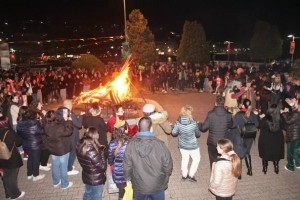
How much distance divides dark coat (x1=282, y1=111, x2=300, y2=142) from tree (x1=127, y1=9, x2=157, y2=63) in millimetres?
23649

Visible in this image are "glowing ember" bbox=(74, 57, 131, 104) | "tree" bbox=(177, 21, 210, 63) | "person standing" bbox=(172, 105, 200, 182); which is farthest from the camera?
"tree" bbox=(177, 21, 210, 63)

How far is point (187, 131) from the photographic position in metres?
6.75

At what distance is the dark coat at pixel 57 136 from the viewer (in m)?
6.59

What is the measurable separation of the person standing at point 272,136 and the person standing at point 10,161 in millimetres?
5869

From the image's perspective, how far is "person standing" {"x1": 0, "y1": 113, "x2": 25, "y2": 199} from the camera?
6266 millimetres

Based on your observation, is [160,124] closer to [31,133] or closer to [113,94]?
[31,133]

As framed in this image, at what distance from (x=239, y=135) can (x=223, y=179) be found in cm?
258

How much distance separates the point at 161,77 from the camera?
22109 millimetres

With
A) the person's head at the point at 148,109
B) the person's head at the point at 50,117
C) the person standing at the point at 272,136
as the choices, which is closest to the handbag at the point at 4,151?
the person's head at the point at 50,117

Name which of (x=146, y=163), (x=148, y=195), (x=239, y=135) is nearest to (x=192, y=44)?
(x=239, y=135)

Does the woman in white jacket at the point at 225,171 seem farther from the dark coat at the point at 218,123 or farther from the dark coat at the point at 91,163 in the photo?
the dark coat at the point at 91,163

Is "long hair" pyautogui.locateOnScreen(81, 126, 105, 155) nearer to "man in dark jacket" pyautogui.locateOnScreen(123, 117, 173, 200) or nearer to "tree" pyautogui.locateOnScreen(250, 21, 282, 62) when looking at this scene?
"man in dark jacket" pyautogui.locateOnScreen(123, 117, 173, 200)

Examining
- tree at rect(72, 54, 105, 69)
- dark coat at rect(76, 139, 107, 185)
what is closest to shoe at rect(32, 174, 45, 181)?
dark coat at rect(76, 139, 107, 185)

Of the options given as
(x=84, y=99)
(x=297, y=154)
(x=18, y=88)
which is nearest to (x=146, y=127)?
(x=297, y=154)
